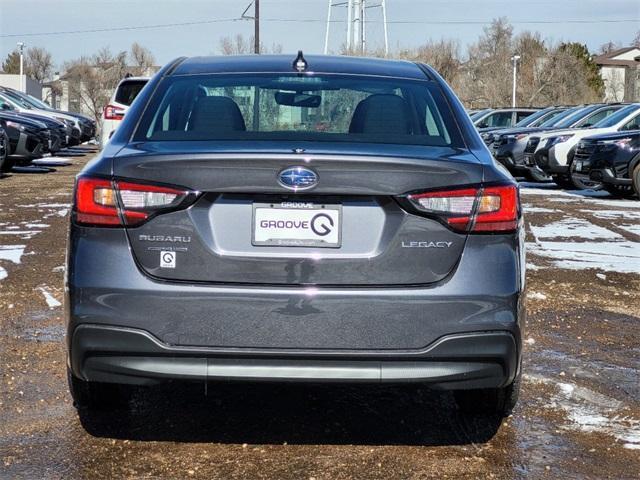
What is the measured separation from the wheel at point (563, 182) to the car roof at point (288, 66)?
46.3 ft

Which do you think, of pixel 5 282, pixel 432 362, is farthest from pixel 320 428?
pixel 5 282

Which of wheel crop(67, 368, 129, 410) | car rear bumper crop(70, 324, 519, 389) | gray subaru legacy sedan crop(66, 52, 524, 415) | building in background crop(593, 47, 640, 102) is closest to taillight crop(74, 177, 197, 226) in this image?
gray subaru legacy sedan crop(66, 52, 524, 415)

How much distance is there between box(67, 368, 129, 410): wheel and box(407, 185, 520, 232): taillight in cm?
154

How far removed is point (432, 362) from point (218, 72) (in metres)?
1.71

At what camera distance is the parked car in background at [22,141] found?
62.0ft

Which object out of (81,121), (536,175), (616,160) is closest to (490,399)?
(616,160)

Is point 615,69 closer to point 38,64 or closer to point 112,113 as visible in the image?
point 38,64

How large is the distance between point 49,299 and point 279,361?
378 centimetres

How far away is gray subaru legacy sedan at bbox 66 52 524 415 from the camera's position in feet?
11.3

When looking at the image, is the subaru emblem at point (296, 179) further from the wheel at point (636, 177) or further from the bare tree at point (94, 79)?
the bare tree at point (94, 79)

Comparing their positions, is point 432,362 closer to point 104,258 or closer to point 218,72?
point 104,258

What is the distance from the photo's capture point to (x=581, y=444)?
4.07m

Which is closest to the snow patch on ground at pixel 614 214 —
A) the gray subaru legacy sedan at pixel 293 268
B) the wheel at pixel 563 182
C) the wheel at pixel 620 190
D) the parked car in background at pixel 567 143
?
the wheel at pixel 620 190

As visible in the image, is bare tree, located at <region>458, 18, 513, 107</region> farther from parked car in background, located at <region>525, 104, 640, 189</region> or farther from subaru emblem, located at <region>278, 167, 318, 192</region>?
subaru emblem, located at <region>278, 167, 318, 192</region>
